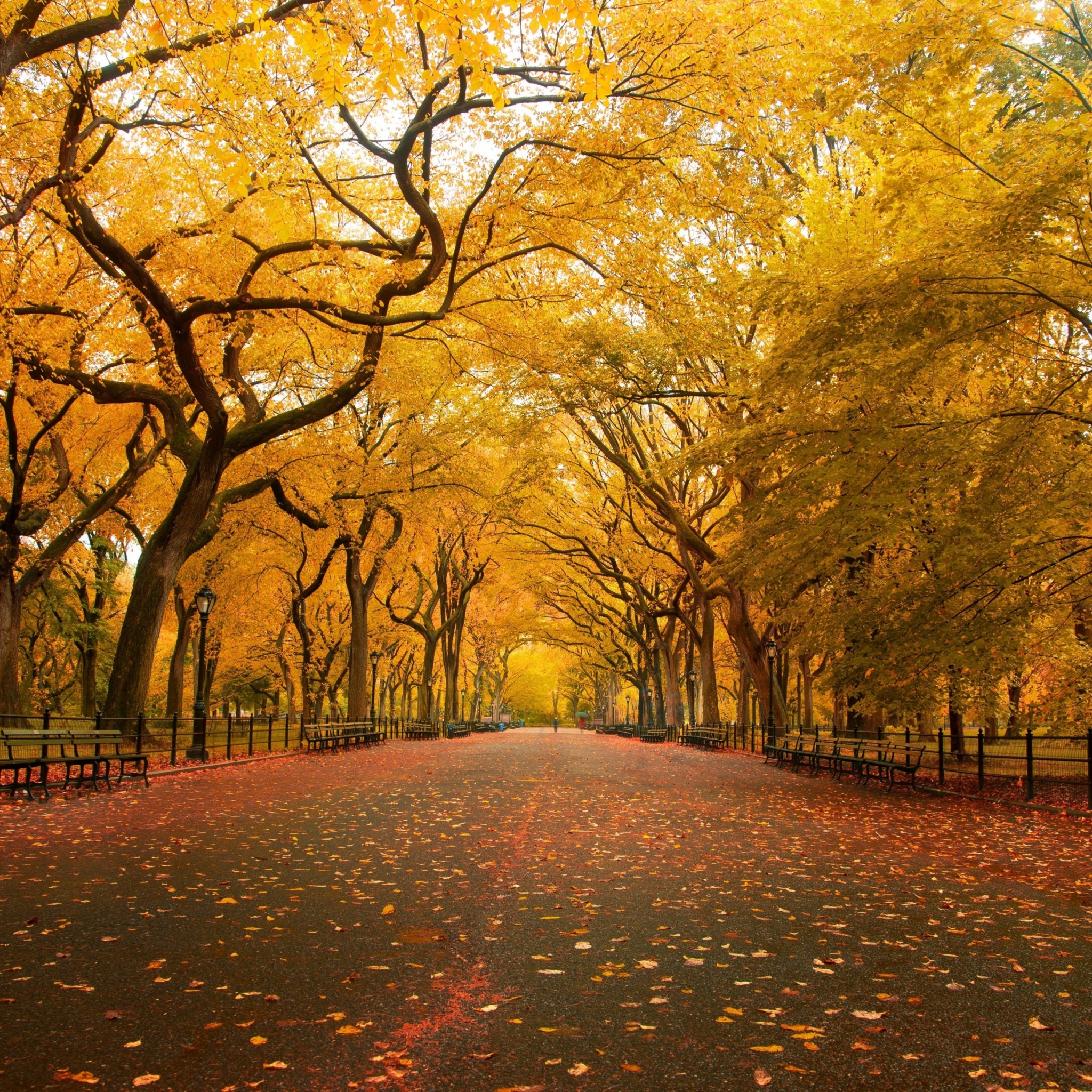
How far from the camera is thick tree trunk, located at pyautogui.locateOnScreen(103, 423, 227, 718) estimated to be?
15.2m

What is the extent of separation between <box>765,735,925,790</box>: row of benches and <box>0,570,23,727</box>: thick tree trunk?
1815 centimetres

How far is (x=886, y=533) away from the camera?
41.4ft

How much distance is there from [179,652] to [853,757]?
74.5ft

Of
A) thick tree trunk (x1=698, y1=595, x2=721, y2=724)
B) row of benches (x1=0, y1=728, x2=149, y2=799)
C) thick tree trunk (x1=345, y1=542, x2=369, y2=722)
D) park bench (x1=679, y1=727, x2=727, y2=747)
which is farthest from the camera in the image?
park bench (x1=679, y1=727, x2=727, y2=747)

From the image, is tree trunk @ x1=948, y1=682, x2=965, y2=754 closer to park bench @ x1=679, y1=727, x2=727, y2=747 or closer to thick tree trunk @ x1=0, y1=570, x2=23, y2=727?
park bench @ x1=679, y1=727, x2=727, y2=747

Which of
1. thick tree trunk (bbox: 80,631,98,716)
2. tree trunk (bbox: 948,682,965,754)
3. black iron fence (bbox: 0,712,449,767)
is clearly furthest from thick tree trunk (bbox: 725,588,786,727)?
thick tree trunk (bbox: 80,631,98,716)

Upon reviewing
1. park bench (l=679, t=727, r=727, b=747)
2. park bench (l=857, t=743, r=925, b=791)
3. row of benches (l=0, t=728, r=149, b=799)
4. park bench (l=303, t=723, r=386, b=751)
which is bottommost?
park bench (l=679, t=727, r=727, b=747)

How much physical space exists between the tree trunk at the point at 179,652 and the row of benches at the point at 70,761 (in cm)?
1129

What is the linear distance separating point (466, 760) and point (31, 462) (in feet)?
48.5

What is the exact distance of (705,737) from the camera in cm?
2931

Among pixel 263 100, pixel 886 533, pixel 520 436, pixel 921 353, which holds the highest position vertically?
pixel 263 100

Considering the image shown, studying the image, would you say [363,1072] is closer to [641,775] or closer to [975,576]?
[975,576]

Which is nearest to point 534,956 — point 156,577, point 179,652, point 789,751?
point 156,577

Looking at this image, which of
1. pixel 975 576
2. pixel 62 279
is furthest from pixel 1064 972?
pixel 62 279
